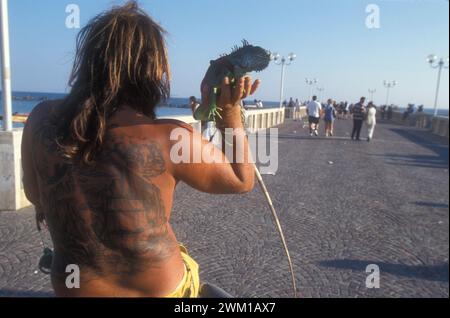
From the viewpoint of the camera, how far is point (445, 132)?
845 inches

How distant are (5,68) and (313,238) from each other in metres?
5.34

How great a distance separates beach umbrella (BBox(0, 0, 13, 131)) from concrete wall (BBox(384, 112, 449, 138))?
2205 centimetres

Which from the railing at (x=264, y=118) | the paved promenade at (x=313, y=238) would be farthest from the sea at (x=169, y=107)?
the railing at (x=264, y=118)

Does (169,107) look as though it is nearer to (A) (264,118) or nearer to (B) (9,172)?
(B) (9,172)

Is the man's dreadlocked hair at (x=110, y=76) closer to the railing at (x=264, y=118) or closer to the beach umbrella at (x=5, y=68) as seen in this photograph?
the beach umbrella at (x=5, y=68)

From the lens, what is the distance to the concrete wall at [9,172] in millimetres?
5273

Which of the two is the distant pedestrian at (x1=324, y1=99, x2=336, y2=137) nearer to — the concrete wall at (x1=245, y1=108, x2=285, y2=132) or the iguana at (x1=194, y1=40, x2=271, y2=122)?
the concrete wall at (x1=245, y1=108, x2=285, y2=132)

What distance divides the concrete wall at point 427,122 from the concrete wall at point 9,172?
22.1 m

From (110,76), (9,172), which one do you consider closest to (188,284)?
(110,76)

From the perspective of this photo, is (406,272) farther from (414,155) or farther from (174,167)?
(414,155)

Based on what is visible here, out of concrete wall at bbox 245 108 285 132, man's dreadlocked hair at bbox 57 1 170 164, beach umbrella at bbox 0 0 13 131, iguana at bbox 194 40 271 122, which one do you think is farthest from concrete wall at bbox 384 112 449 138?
man's dreadlocked hair at bbox 57 1 170 164

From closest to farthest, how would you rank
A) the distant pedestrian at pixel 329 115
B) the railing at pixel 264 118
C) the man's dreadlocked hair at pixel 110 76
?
the man's dreadlocked hair at pixel 110 76, the distant pedestrian at pixel 329 115, the railing at pixel 264 118
